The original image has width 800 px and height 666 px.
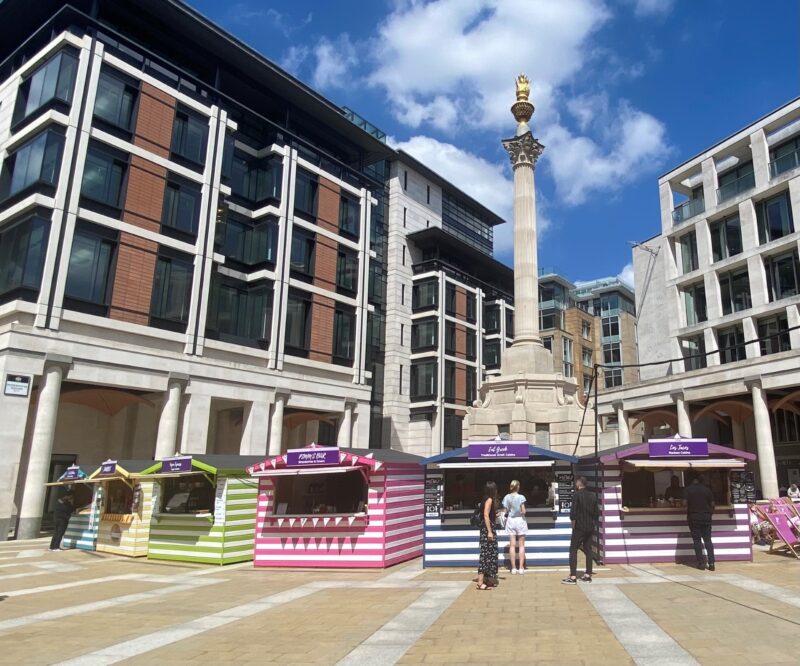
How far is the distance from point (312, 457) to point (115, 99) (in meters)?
23.2

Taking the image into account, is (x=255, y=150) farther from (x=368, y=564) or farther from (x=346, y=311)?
(x=368, y=564)

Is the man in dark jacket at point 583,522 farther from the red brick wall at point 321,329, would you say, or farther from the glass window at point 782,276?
the glass window at point 782,276

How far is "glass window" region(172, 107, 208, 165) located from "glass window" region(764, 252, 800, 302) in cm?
3380

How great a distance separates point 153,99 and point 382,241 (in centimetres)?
2630

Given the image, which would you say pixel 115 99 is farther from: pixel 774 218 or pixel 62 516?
pixel 774 218

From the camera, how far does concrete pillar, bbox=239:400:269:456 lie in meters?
32.6

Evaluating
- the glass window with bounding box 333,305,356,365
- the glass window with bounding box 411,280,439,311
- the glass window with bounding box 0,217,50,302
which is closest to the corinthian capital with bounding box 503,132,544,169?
the glass window with bounding box 333,305,356,365

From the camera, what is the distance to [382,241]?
54.1 metres

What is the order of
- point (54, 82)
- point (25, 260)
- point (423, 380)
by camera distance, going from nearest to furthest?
point (25, 260), point (54, 82), point (423, 380)

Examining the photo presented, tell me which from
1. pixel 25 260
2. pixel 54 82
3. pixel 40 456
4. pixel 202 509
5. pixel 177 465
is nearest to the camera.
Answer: pixel 177 465

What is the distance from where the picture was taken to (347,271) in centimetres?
4084

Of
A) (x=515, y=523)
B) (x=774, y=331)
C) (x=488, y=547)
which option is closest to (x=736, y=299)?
(x=774, y=331)

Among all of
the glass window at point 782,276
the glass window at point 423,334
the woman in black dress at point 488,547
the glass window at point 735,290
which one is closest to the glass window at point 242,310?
the glass window at point 423,334

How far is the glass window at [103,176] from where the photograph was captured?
27.3m
